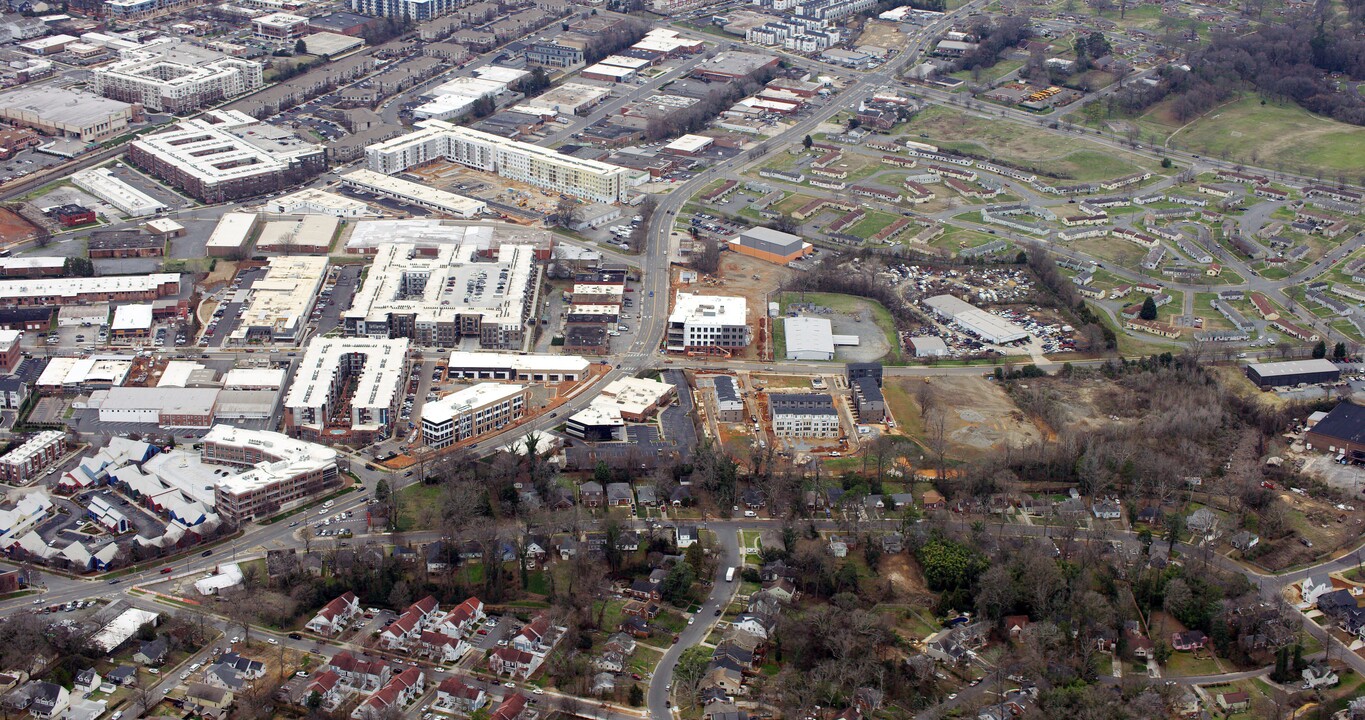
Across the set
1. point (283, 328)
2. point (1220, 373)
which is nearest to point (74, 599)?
point (283, 328)

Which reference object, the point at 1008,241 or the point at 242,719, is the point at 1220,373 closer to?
the point at 1008,241

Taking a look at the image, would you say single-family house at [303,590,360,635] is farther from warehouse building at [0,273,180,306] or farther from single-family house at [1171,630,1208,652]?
warehouse building at [0,273,180,306]

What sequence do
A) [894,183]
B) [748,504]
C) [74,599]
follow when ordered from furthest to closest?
[894,183], [748,504], [74,599]

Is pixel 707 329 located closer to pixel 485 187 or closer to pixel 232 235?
pixel 485 187

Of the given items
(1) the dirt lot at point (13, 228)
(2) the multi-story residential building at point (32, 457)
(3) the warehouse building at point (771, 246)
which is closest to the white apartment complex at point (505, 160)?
(3) the warehouse building at point (771, 246)

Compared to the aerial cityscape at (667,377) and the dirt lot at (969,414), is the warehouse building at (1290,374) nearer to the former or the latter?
the aerial cityscape at (667,377)

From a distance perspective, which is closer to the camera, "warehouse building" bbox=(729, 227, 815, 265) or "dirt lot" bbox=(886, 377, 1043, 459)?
"dirt lot" bbox=(886, 377, 1043, 459)

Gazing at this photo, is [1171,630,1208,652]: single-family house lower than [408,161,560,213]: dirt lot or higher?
higher

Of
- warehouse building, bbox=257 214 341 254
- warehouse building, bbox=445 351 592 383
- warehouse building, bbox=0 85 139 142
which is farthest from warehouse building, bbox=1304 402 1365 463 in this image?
warehouse building, bbox=0 85 139 142
